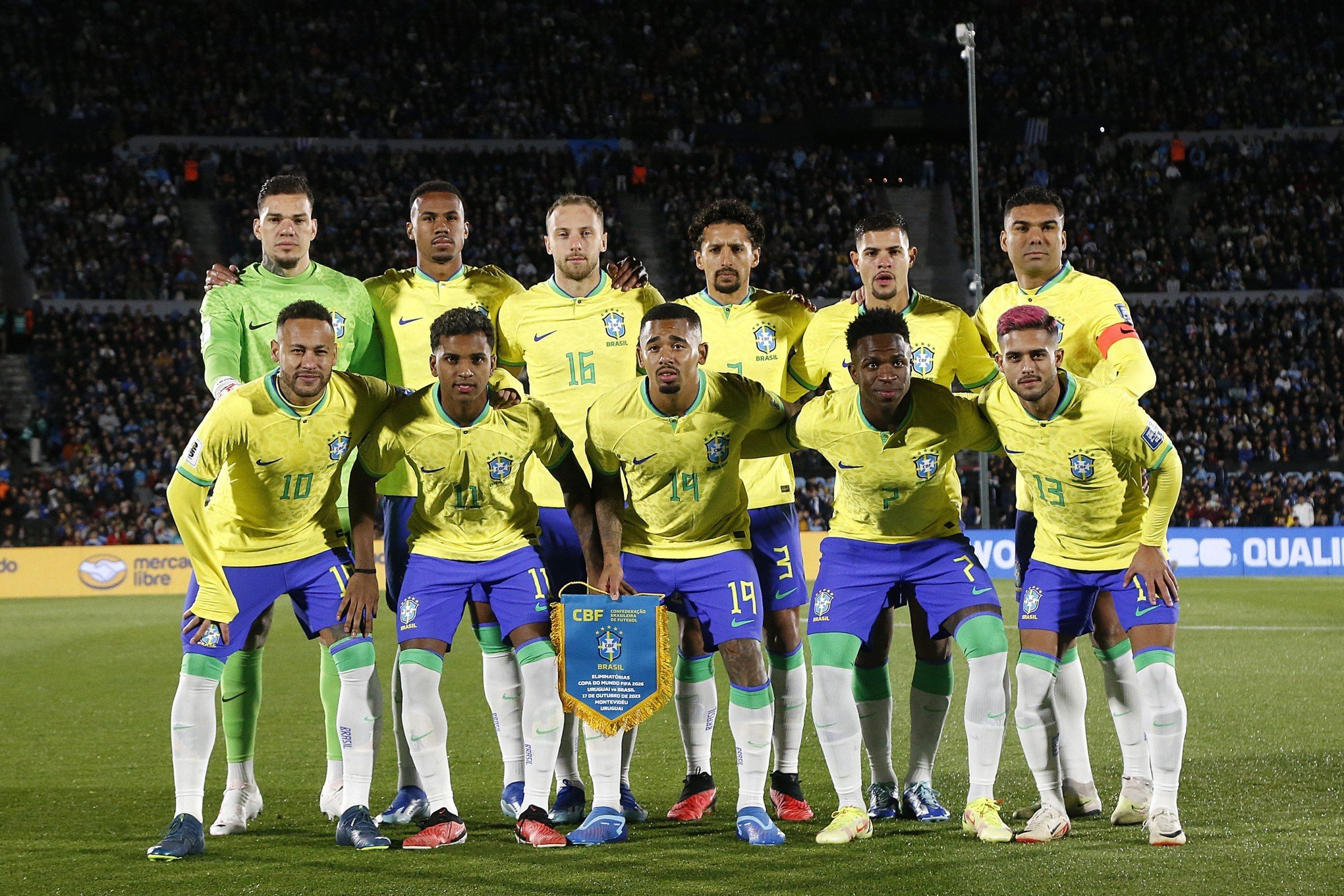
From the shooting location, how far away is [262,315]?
276 inches

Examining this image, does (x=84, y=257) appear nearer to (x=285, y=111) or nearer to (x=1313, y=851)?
(x=285, y=111)

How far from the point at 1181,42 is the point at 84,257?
2979 centimetres

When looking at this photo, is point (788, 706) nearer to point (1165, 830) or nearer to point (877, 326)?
point (1165, 830)

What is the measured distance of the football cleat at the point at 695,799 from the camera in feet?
21.7

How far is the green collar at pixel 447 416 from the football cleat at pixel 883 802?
2.53 metres

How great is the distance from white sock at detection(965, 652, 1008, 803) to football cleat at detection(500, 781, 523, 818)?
210 cm

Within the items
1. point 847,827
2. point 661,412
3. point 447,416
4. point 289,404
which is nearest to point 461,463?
point 447,416

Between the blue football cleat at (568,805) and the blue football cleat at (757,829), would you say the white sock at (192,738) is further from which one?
the blue football cleat at (757,829)

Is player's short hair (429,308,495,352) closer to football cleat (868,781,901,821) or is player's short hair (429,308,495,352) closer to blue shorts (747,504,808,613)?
blue shorts (747,504,808,613)

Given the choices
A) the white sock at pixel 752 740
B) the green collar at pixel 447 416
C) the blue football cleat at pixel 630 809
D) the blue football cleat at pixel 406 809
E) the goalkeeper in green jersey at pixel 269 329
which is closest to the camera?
the white sock at pixel 752 740

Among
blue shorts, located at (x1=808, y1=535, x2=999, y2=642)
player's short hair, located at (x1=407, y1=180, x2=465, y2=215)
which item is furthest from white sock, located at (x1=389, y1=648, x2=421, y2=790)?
player's short hair, located at (x1=407, y1=180, x2=465, y2=215)

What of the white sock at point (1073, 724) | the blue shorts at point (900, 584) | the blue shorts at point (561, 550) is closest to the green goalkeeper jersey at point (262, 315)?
the blue shorts at point (561, 550)

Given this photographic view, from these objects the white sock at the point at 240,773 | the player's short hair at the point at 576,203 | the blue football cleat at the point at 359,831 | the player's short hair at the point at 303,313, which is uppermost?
the player's short hair at the point at 576,203

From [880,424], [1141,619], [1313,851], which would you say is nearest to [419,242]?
[880,424]
